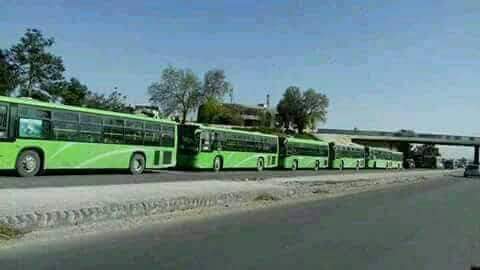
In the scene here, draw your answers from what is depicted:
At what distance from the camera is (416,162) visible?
13825cm

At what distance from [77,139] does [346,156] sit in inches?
1848

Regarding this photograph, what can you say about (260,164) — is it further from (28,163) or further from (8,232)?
(8,232)

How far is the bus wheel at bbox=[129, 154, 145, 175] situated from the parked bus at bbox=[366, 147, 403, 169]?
171 feet

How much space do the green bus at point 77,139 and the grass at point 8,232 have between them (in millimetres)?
11558

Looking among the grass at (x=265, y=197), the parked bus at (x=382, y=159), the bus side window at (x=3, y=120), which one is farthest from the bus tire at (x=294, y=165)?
the bus side window at (x=3, y=120)

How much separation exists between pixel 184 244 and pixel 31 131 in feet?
45.8

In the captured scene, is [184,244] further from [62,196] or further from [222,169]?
[222,169]

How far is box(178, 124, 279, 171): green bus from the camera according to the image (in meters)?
37.1

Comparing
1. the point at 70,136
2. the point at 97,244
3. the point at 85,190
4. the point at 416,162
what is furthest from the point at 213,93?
the point at 97,244

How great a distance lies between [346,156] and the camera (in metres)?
68.6

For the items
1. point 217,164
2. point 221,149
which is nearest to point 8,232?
point 217,164

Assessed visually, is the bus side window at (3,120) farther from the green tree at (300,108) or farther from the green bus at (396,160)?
the green tree at (300,108)

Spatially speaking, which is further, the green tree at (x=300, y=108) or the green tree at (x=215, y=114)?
the green tree at (x=300, y=108)

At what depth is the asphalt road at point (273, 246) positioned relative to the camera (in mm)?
8805
